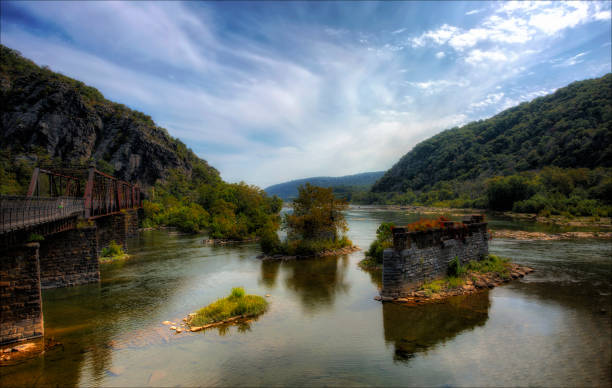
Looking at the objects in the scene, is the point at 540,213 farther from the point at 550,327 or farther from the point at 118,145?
the point at 118,145

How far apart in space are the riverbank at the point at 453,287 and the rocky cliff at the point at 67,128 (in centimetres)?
7760

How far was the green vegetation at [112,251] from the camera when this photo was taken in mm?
33656

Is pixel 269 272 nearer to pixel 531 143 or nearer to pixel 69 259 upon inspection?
pixel 69 259

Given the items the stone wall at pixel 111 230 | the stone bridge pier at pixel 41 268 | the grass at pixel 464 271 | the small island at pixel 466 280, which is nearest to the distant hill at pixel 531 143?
the small island at pixel 466 280

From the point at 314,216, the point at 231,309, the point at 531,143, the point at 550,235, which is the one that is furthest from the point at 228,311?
the point at 531,143

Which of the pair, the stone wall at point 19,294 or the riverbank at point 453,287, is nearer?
the stone wall at point 19,294

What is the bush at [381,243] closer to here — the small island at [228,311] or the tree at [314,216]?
the tree at [314,216]

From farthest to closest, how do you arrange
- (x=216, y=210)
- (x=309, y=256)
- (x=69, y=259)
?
(x=216, y=210), (x=309, y=256), (x=69, y=259)

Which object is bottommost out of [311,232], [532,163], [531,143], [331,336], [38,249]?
[331,336]

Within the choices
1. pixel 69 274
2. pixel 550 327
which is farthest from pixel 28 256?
pixel 550 327

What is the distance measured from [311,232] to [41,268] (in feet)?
73.7

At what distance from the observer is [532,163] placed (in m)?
97.2

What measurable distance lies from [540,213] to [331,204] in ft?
167

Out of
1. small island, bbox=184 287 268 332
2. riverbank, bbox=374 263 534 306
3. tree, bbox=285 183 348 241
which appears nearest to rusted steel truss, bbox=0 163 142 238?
small island, bbox=184 287 268 332
